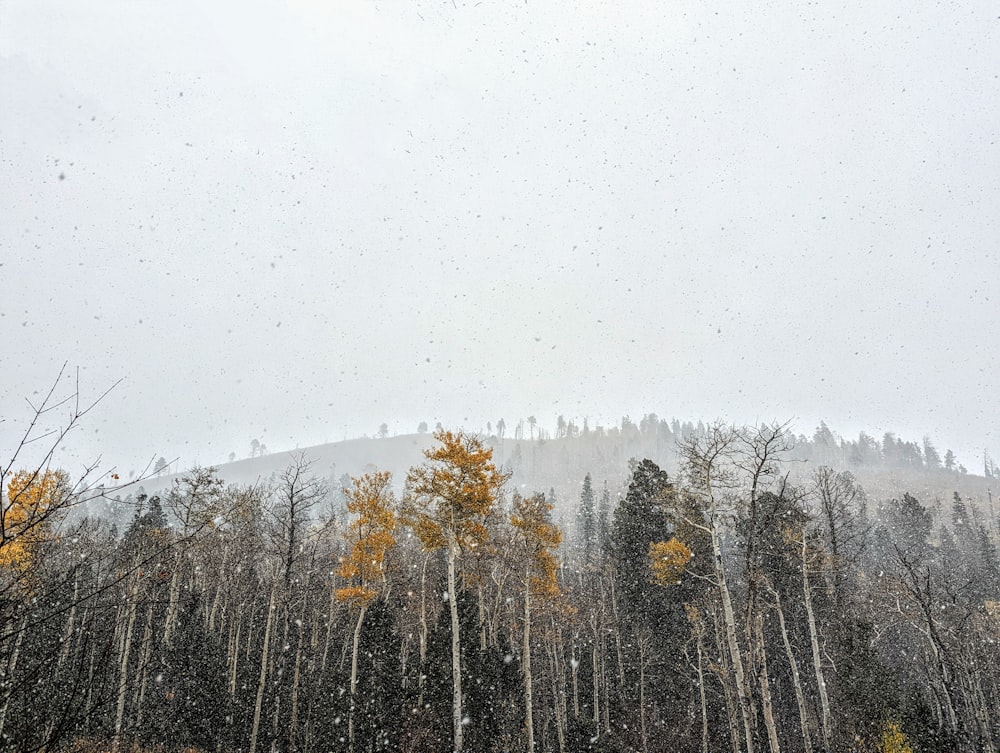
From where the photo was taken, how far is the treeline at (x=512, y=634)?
17141mm

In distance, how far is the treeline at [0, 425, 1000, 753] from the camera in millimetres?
17141

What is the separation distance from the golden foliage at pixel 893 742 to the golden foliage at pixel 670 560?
969cm

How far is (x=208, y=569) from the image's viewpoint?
30.8 m

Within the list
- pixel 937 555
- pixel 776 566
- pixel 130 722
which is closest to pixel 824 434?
pixel 937 555

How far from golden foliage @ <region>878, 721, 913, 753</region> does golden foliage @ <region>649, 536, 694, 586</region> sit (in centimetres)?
969

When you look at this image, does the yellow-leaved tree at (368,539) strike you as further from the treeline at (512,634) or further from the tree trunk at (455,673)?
the tree trunk at (455,673)

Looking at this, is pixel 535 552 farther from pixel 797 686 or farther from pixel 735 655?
pixel 797 686

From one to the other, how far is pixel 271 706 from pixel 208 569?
36.9ft

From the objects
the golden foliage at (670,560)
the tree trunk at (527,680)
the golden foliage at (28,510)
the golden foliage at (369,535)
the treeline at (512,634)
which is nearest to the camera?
the golden foliage at (28,510)

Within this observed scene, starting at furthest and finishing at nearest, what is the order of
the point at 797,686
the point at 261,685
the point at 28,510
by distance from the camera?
the point at 797,686 → the point at 261,685 → the point at 28,510

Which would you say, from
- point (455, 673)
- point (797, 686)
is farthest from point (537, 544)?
point (797, 686)

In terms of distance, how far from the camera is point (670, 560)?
27.1 metres

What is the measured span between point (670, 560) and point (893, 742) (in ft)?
36.7

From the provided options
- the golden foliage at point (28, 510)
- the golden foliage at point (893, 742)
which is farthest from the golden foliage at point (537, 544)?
the golden foliage at point (28, 510)
